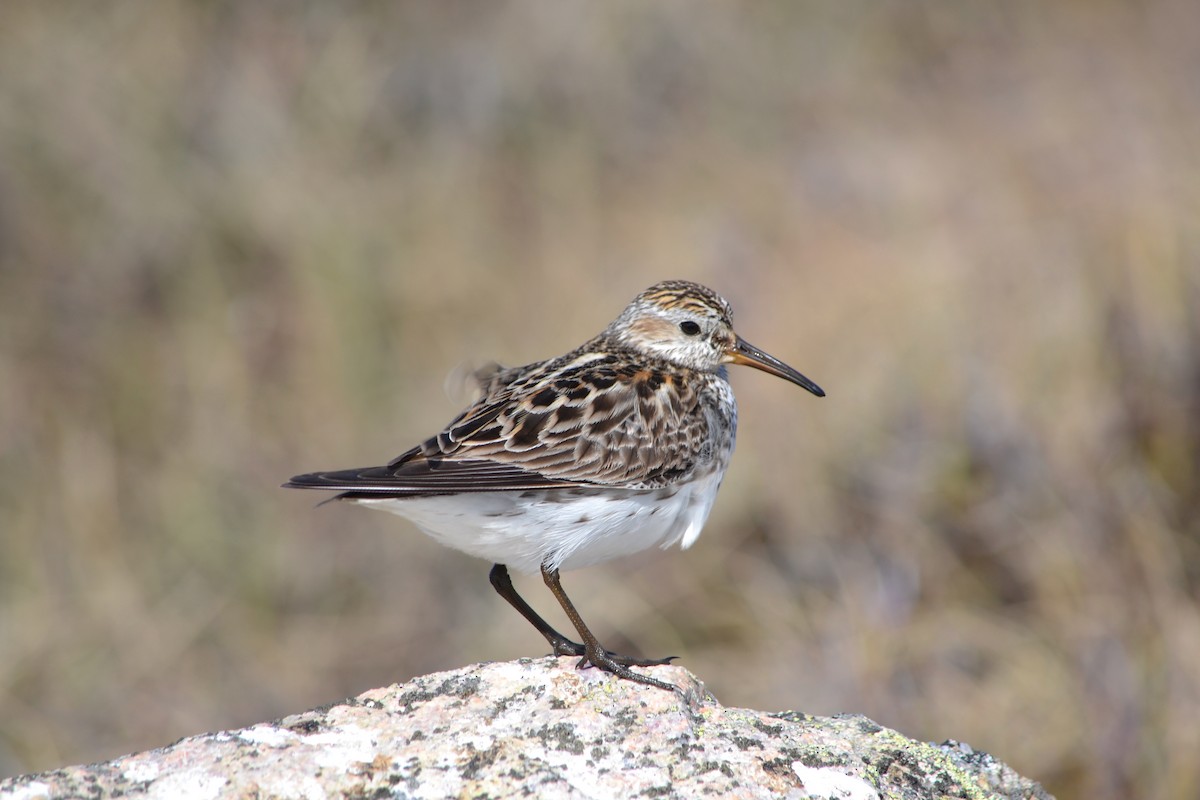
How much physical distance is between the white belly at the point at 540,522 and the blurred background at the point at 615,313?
143cm

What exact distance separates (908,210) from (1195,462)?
5041 millimetres

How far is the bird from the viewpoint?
4750 millimetres

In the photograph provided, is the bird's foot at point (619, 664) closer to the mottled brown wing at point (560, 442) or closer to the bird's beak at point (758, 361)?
the mottled brown wing at point (560, 442)

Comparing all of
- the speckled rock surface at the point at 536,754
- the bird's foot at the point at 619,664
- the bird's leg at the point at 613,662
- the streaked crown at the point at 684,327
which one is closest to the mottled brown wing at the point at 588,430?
the streaked crown at the point at 684,327

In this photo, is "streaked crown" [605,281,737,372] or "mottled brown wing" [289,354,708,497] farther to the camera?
"streaked crown" [605,281,737,372]

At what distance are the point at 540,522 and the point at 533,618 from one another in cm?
62

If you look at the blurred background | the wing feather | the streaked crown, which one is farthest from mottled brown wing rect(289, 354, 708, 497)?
the blurred background

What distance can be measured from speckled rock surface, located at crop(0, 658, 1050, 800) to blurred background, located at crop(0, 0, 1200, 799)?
2.41 meters

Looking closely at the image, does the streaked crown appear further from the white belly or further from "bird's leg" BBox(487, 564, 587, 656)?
"bird's leg" BBox(487, 564, 587, 656)

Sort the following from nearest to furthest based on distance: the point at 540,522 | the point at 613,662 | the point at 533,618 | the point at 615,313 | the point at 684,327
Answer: the point at 613,662
the point at 540,522
the point at 533,618
the point at 684,327
the point at 615,313

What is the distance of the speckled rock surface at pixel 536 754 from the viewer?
11.6 feet

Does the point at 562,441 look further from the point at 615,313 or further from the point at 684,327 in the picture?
the point at 615,313

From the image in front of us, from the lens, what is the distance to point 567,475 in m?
4.94

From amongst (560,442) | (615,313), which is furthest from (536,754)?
(615,313)
